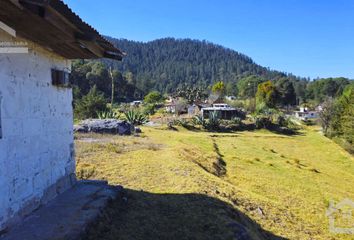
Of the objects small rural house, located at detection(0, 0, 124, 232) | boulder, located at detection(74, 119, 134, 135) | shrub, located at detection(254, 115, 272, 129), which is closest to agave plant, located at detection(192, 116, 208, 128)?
shrub, located at detection(254, 115, 272, 129)

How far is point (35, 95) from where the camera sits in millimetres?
6641

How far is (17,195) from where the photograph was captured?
5.86 metres

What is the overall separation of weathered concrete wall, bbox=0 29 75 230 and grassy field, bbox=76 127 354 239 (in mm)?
1183

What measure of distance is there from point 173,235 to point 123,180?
4122 millimetres

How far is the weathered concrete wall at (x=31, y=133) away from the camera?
18.2 feet

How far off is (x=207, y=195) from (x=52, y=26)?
5.70 m

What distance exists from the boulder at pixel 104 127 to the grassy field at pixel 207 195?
1.62 metres

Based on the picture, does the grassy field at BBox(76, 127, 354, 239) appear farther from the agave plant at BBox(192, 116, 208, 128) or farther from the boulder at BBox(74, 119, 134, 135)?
the agave plant at BBox(192, 116, 208, 128)

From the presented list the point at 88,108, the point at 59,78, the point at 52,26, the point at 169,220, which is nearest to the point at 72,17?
the point at 52,26

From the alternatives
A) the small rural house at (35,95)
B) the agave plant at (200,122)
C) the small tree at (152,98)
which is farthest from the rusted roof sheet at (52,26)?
the small tree at (152,98)

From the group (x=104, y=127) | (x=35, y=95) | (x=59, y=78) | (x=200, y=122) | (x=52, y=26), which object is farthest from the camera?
(x=200, y=122)

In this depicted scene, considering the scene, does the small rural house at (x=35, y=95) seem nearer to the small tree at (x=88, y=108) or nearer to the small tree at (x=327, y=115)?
the small tree at (x=88, y=108)

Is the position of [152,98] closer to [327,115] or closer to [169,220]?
[327,115]

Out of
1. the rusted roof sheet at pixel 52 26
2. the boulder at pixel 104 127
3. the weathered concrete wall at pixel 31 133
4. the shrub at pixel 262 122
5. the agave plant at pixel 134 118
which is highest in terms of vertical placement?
the rusted roof sheet at pixel 52 26
